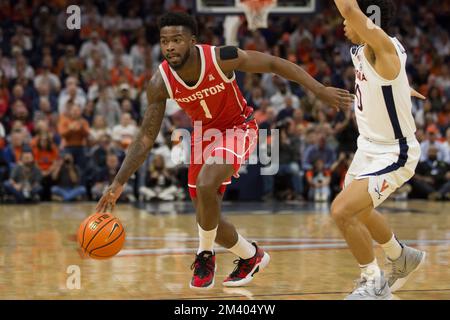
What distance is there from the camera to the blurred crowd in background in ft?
47.2

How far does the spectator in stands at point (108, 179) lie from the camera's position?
14.3m

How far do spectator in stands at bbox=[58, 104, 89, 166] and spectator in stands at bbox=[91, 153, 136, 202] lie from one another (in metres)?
0.45

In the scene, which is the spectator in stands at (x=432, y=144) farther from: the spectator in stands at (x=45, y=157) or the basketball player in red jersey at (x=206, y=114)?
the basketball player in red jersey at (x=206, y=114)

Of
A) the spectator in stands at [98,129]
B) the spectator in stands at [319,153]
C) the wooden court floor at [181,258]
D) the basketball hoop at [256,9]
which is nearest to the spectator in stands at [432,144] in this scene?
the spectator in stands at [319,153]

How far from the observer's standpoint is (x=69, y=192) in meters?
14.3

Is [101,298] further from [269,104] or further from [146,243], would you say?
[269,104]

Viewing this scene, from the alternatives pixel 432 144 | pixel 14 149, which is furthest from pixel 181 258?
pixel 432 144

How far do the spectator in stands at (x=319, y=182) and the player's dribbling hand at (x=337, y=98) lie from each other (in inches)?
344

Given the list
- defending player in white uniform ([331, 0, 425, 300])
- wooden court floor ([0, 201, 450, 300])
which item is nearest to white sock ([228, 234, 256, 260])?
wooden court floor ([0, 201, 450, 300])

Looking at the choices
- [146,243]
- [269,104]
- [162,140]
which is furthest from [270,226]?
[269,104]

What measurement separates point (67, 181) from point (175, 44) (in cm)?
846

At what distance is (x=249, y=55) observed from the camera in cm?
632

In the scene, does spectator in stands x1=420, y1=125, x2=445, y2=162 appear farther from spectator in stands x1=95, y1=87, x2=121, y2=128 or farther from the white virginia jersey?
the white virginia jersey

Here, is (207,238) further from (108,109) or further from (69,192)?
(108,109)
